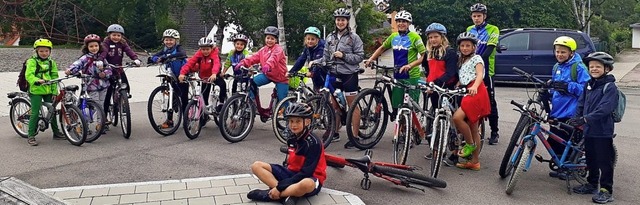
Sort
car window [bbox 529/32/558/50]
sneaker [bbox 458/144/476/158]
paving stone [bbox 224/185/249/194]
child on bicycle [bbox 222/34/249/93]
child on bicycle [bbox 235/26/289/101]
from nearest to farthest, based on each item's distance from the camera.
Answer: paving stone [bbox 224/185/249/194] → sneaker [bbox 458/144/476/158] → child on bicycle [bbox 235/26/289/101] → child on bicycle [bbox 222/34/249/93] → car window [bbox 529/32/558/50]

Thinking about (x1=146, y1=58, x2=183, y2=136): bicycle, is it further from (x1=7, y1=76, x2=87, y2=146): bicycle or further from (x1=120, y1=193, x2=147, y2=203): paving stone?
(x1=120, y1=193, x2=147, y2=203): paving stone

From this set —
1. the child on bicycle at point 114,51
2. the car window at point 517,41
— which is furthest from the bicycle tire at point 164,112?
the car window at point 517,41

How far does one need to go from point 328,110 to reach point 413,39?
4.41 ft

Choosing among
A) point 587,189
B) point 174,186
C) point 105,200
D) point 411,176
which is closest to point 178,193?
point 174,186

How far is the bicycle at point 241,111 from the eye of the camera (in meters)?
7.66

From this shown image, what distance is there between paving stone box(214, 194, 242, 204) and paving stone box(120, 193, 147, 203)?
25.1 inches

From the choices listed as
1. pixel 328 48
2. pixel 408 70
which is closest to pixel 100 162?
pixel 328 48

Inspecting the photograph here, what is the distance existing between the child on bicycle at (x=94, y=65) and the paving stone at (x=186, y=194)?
324 centimetres

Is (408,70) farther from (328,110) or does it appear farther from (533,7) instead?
(533,7)

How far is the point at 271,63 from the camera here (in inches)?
312

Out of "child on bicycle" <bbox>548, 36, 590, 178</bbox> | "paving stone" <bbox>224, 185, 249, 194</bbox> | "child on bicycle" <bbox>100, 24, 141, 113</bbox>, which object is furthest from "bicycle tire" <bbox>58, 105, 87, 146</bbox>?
"child on bicycle" <bbox>548, 36, 590, 178</bbox>

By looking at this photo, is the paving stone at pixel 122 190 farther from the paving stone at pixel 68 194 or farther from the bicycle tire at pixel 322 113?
the bicycle tire at pixel 322 113

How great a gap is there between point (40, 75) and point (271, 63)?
289 centimetres

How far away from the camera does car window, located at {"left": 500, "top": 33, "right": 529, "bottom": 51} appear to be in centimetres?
1545
